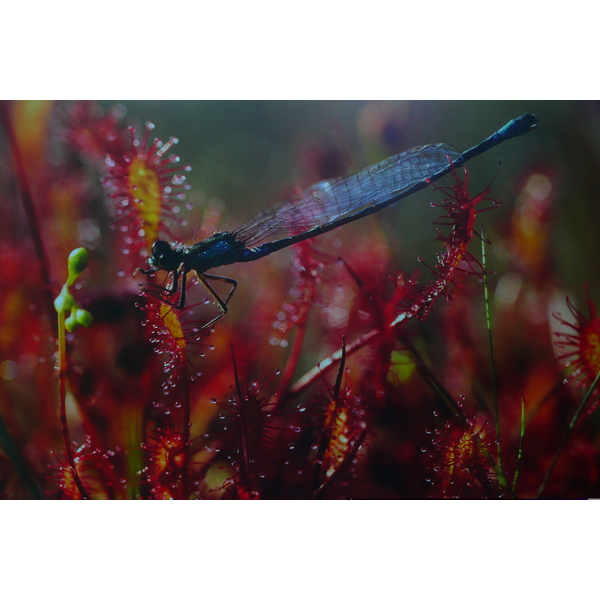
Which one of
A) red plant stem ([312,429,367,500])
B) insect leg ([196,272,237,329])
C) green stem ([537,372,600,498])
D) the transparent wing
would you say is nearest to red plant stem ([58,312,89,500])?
insect leg ([196,272,237,329])

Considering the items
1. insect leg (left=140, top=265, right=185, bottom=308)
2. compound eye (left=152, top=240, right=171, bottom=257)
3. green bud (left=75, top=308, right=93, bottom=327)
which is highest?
compound eye (left=152, top=240, right=171, bottom=257)

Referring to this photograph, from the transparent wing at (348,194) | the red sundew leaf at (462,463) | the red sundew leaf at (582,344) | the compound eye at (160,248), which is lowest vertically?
the red sundew leaf at (462,463)

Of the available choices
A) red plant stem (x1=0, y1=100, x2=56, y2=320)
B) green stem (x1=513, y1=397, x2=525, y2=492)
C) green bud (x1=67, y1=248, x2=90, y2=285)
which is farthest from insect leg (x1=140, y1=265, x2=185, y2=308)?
green stem (x1=513, y1=397, x2=525, y2=492)

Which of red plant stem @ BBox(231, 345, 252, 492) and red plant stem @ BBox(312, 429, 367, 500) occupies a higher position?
red plant stem @ BBox(231, 345, 252, 492)

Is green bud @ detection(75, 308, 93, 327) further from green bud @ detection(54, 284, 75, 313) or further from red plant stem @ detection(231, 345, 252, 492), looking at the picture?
red plant stem @ detection(231, 345, 252, 492)

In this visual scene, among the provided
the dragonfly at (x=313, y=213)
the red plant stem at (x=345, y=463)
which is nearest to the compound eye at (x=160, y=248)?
the dragonfly at (x=313, y=213)

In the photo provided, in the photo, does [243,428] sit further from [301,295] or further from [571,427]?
[571,427]

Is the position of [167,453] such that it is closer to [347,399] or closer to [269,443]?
[269,443]

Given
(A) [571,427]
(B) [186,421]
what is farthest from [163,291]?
(A) [571,427]

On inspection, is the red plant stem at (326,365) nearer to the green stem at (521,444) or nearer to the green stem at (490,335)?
the green stem at (490,335)
